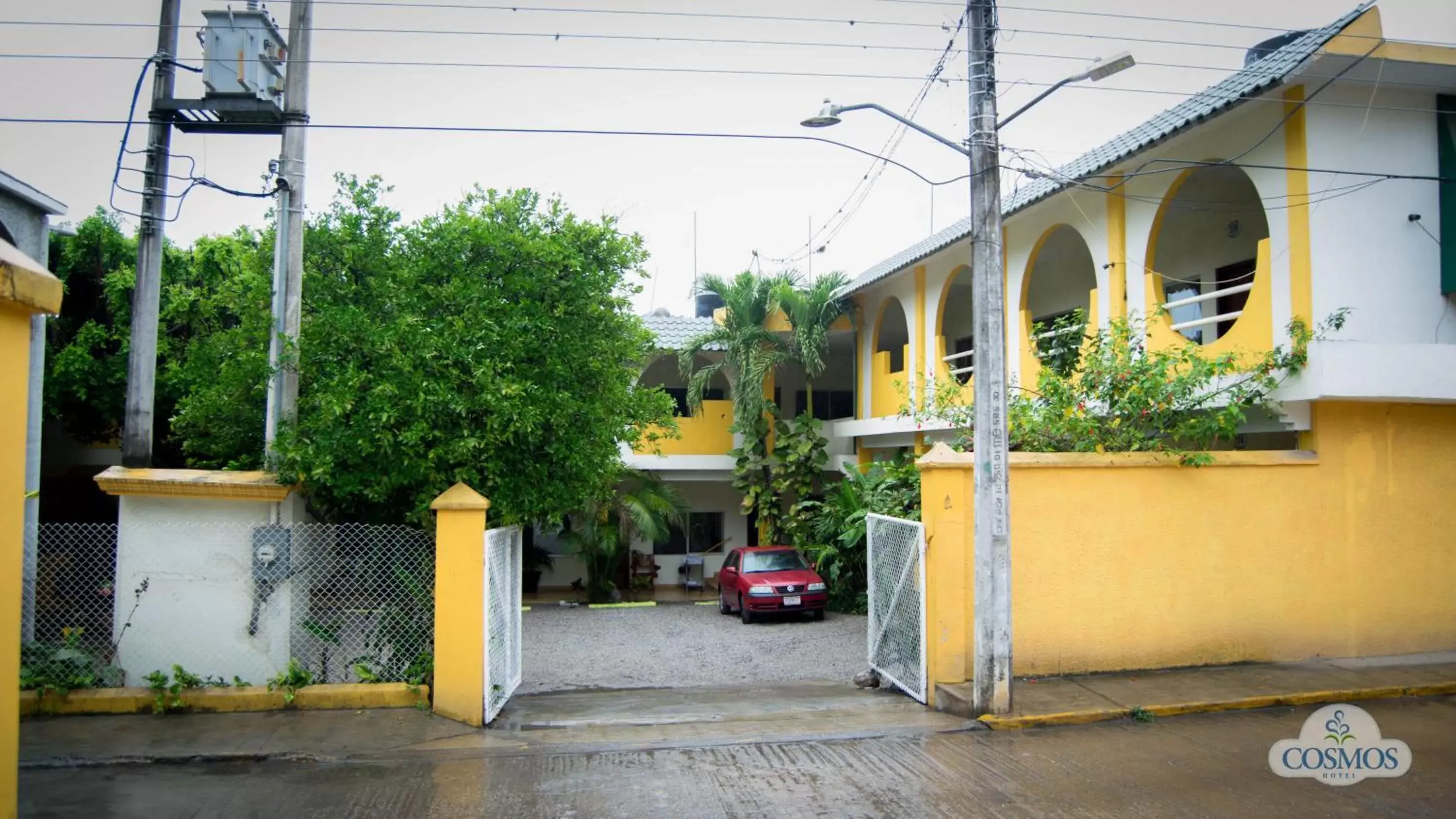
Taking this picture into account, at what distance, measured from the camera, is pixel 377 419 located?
25.5ft

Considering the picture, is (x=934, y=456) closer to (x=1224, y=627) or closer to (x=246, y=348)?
(x=1224, y=627)

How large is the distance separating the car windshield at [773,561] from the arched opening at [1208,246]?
25.4 ft

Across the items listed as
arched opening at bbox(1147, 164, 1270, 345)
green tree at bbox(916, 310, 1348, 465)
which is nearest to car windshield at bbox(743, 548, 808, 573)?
green tree at bbox(916, 310, 1348, 465)

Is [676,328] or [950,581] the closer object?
[950,581]

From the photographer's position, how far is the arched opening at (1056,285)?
1356 cm

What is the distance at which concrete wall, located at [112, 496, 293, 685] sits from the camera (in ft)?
25.9

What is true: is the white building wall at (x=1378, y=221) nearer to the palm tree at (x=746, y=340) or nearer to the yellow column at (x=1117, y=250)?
the yellow column at (x=1117, y=250)

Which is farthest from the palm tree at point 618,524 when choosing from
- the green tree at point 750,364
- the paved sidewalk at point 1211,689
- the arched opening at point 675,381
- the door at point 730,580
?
the paved sidewalk at point 1211,689

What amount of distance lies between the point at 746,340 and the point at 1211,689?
12.0 meters

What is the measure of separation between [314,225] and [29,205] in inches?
A: 149

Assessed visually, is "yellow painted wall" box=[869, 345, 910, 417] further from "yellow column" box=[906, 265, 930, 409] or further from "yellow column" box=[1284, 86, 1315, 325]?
"yellow column" box=[1284, 86, 1315, 325]

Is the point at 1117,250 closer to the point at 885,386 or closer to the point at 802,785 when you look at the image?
the point at 885,386

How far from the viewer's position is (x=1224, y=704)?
27.0 feet

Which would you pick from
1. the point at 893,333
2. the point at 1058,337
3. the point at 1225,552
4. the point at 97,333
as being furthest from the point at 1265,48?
the point at 97,333
